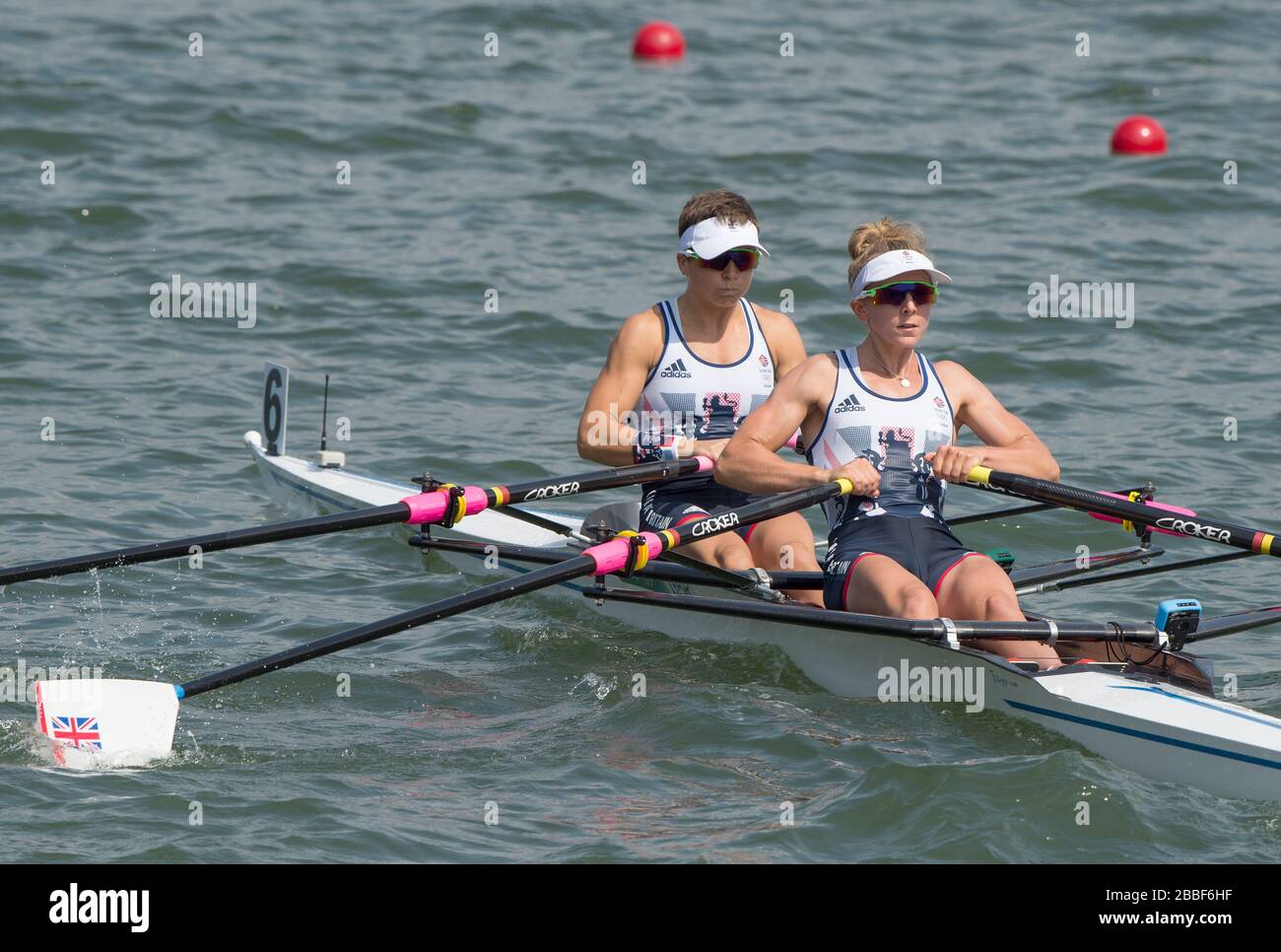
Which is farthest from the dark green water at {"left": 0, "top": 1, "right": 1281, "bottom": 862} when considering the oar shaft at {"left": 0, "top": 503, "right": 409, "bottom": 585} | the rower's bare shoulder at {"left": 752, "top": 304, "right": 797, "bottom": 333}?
the rower's bare shoulder at {"left": 752, "top": 304, "right": 797, "bottom": 333}

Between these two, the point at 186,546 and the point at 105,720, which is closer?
the point at 105,720

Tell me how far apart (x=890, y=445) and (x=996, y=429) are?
1.52 ft

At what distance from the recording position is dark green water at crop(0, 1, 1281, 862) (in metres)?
5.71

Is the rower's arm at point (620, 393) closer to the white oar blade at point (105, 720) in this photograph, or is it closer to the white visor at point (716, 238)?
the white visor at point (716, 238)

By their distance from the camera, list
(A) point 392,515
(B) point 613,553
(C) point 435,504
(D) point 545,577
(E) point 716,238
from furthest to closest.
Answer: (E) point 716,238, (C) point 435,504, (A) point 392,515, (B) point 613,553, (D) point 545,577

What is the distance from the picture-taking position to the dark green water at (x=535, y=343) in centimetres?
571

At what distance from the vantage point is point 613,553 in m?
6.35

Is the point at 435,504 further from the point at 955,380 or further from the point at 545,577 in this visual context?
the point at 955,380

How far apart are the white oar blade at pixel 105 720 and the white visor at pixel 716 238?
2.75 metres

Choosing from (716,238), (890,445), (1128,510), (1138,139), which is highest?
(1138,139)

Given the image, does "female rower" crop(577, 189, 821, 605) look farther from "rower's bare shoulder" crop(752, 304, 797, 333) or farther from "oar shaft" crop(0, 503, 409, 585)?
"oar shaft" crop(0, 503, 409, 585)

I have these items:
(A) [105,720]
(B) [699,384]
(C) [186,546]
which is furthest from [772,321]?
(A) [105,720]

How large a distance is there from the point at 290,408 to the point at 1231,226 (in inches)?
327

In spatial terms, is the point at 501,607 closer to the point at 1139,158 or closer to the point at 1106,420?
the point at 1106,420
